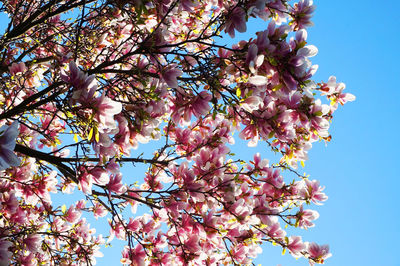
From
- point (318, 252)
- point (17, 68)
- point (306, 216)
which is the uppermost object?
point (17, 68)

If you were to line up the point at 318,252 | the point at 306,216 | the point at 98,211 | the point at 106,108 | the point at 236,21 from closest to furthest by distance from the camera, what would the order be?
the point at 106,108 → the point at 236,21 → the point at 318,252 → the point at 306,216 → the point at 98,211

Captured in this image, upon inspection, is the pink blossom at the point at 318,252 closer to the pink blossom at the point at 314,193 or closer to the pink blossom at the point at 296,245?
the pink blossom at the point at 296,245

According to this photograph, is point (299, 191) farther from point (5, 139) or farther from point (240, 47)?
point (5, 139)

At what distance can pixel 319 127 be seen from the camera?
8.86ft

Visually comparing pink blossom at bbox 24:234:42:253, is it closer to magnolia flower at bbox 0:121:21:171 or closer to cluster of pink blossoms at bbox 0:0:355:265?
cluster of pink blossoms at bbox 0:0:355:265

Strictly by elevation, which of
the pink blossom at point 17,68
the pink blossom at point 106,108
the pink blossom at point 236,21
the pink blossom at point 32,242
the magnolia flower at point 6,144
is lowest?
the magnolia flower at point 6,144

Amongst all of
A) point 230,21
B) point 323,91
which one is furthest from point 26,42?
point 323,91

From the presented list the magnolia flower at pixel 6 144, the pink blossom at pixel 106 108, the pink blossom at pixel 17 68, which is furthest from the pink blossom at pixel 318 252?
the pink blossom at pixel 17 68

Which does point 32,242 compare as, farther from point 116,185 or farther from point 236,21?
point 236,21

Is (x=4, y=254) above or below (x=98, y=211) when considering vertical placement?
below

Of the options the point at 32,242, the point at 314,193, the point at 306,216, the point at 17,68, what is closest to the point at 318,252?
the point at 306,216

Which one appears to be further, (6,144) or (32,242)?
(32,242)

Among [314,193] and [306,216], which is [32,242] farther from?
[314,193]

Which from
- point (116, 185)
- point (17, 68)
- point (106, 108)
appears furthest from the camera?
point (17, 68)
